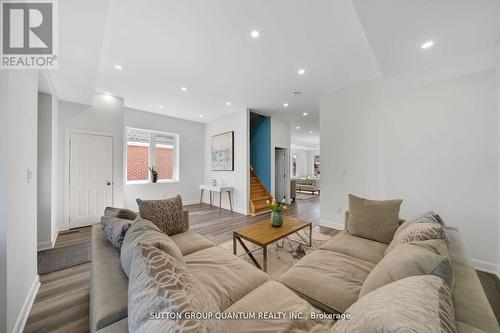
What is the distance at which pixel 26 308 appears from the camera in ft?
5.32

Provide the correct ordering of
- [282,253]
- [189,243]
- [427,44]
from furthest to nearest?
[282,253] < [427,44] < [189,243]

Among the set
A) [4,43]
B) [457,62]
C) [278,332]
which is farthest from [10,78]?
[457,62]

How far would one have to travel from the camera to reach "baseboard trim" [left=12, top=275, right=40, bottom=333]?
146 cm

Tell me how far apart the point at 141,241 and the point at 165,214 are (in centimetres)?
117

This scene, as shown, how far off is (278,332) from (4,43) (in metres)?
2.68

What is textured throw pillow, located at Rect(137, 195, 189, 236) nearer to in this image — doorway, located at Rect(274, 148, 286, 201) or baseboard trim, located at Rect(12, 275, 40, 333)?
baseboard trim, located at Rect(12, 275, 40, 333)

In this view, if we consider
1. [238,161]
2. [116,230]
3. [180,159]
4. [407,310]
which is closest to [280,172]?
[238,161]

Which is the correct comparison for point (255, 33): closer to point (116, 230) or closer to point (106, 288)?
point (116, 230)

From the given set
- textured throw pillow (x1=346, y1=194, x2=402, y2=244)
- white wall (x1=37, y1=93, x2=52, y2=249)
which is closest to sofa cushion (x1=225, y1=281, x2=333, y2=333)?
textured throw pillow (x1=346, y1=194, x2=402, y2=244)

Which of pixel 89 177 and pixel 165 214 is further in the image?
pixel 89 177

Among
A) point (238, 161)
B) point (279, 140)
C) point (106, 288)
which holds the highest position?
point (279, 140)

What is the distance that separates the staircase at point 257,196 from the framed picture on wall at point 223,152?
936mm

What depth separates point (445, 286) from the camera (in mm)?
723

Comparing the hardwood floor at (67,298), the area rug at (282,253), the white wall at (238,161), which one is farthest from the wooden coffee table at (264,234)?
the white wall at (238,161)
